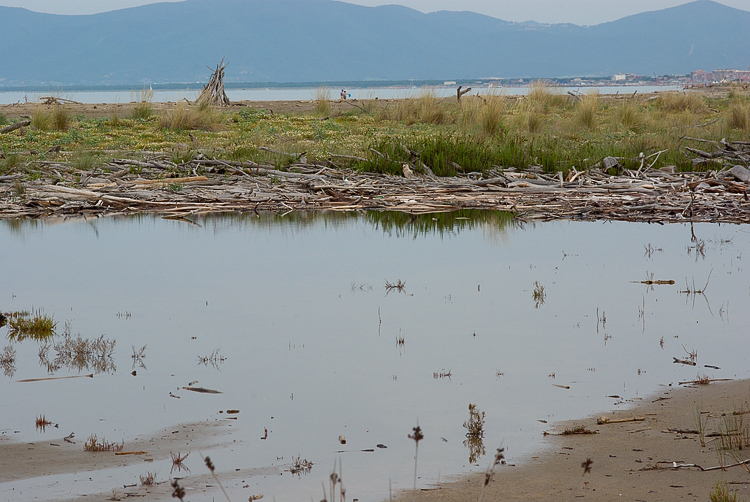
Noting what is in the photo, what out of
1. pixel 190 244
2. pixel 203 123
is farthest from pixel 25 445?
pixel 203 123

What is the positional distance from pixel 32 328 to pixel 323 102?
27.6 meters

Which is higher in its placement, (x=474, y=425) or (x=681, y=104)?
(x=681, y=104)

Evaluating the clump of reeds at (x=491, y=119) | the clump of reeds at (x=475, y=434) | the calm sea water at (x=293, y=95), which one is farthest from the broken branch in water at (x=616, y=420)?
the calm sea water at (x=293, y=95)

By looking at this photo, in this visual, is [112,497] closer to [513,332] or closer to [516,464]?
[516,464]

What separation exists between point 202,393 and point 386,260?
5.66 metres

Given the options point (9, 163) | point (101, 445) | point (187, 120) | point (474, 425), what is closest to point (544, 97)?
point (187, 120)

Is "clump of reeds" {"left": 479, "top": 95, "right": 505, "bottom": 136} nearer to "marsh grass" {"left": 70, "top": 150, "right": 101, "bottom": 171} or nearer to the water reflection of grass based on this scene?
the water reflection of grass

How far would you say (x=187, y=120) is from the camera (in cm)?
2767

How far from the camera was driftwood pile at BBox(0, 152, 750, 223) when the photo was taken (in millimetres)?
15133

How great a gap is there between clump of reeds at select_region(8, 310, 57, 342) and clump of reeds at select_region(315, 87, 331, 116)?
25946mm

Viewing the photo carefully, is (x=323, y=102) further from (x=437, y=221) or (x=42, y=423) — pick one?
(x=42, y=423)

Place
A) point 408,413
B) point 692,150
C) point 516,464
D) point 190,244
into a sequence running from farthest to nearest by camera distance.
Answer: point 692,150 → point 190,244 → point 408,413 → point 516,464

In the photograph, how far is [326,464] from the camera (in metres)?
4.98

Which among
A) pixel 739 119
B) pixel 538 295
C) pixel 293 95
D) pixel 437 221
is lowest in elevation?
pixel 538 295
